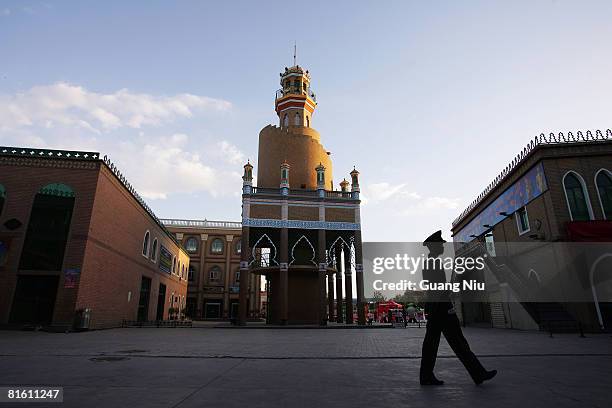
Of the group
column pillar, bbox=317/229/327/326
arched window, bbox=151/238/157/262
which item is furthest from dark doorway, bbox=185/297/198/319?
column pillar, bbox=317/229/327/326

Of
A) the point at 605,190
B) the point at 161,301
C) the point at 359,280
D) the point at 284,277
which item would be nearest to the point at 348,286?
the point at 359,280

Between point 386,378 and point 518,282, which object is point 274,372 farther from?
point 518,282

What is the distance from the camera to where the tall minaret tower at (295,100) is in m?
36.8

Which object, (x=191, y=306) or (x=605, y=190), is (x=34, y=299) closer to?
(x=605, y=190)

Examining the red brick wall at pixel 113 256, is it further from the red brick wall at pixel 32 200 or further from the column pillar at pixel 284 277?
the column pillar at pixel 284 277

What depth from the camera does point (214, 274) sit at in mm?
50969

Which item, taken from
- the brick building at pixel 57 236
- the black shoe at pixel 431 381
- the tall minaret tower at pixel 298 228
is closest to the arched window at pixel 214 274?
the tall minaret tower at pixel 298 228

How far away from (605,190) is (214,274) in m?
44.1

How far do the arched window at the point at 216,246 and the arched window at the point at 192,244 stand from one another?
2.20 m

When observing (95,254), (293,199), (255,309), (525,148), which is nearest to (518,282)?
(525,148)

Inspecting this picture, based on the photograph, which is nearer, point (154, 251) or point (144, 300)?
point (144, 300)

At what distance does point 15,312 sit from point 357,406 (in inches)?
793

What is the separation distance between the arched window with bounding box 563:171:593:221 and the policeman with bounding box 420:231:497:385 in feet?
51.7

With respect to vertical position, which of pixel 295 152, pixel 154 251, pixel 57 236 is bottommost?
pixel 57 236
